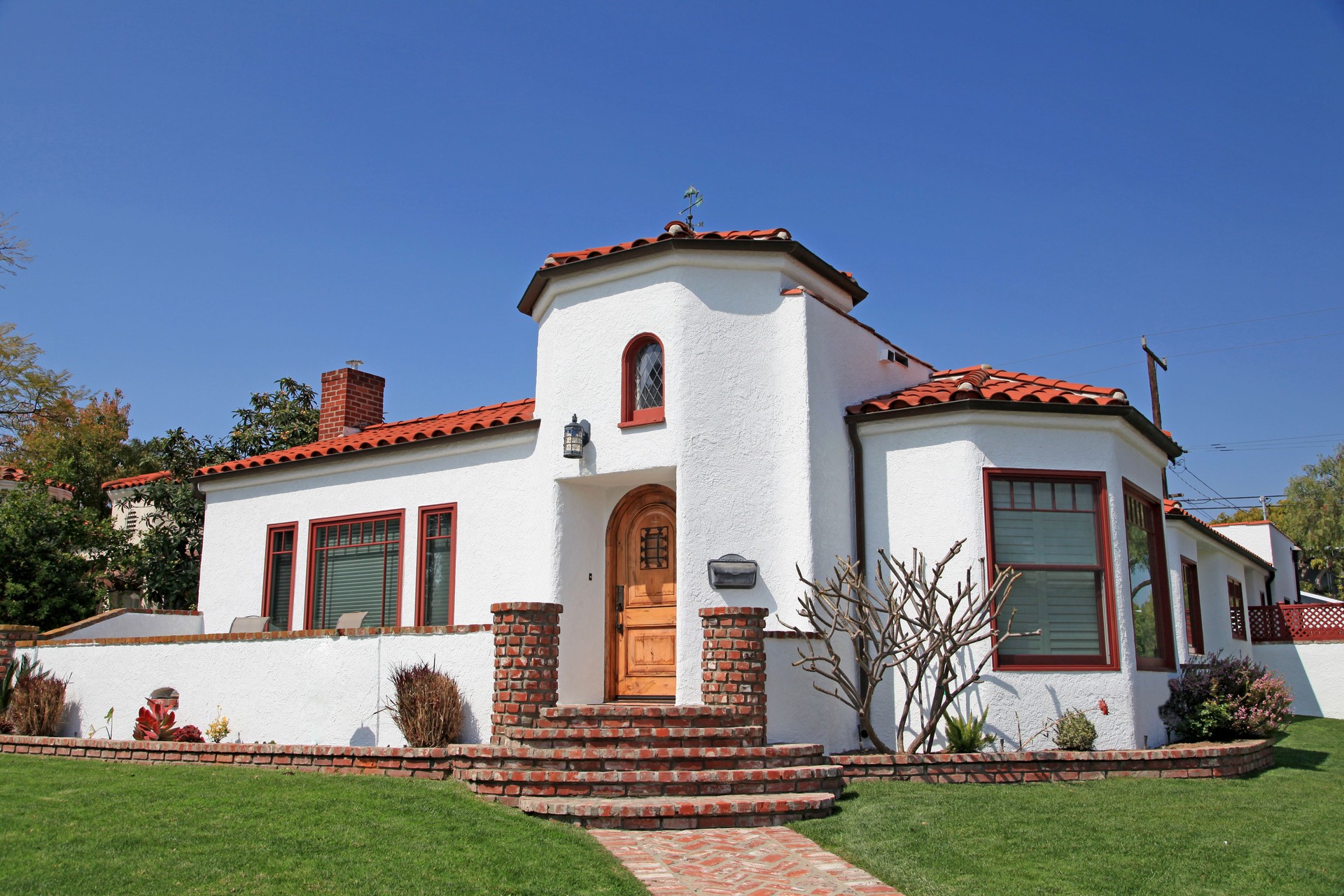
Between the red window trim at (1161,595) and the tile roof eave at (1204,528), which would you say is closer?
the red window trim at (1161,595)

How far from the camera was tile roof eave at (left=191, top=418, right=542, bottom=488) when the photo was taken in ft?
40.3

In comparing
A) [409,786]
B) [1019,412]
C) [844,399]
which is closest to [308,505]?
[409,786]

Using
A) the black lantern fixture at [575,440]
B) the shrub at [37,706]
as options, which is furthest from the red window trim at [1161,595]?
the shrub at [37,706]

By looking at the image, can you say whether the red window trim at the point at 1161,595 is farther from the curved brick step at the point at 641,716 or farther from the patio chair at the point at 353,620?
the patio chair at the point at 353,620

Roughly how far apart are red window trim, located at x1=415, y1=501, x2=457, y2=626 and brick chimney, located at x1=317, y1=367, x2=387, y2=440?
4602 mm

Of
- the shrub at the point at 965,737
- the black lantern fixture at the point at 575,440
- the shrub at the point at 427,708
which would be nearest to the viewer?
the shrub at the point at 427,708

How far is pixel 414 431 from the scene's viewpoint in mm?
13938

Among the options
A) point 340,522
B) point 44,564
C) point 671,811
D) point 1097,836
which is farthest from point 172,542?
point 1097,836

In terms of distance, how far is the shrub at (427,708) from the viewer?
9.75 m

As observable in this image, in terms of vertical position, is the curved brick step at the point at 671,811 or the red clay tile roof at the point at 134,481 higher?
the red clay tile roof at the point at 134,481

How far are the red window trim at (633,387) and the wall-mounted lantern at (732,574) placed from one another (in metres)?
1.73

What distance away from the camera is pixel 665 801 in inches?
320

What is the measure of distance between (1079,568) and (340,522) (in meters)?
9.54

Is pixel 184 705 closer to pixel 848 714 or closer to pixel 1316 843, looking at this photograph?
pixel 848 714
